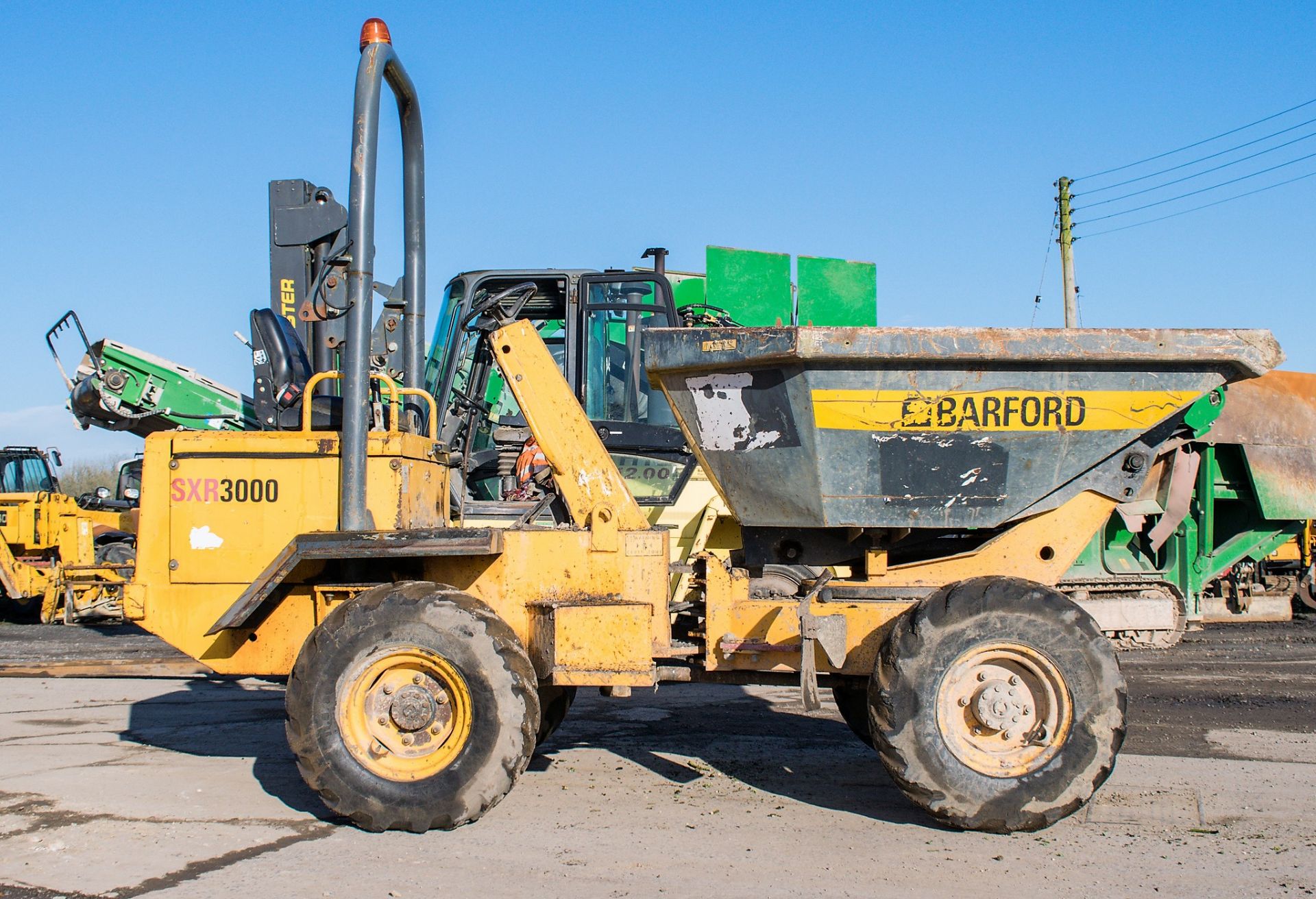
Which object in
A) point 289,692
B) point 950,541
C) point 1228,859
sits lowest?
point 1228,859

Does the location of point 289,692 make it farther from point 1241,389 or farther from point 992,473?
point 1241,389

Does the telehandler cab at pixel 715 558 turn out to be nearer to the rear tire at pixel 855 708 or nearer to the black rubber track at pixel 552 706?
the black rubber track at pixel 552 706

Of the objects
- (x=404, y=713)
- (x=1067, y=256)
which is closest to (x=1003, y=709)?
(x=404, y=713)

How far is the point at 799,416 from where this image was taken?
4.43 metres

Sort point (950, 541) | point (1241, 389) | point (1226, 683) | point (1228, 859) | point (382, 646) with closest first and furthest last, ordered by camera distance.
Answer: point (1228, 859) → point (382, 646) → point (950, 541) → point (1226, 683) → point (1241, 389)

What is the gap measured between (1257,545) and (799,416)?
7.66 metres

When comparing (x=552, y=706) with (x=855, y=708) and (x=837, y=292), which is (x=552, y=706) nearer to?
(x=855, y=708)

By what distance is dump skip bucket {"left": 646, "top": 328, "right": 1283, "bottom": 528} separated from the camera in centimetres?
426

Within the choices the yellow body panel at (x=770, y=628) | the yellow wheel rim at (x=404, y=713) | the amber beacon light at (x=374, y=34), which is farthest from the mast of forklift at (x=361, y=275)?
the yellow body panel at (x=770, y=628)

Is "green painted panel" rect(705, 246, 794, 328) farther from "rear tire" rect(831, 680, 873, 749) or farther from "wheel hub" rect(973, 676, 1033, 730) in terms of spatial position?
"wheel hub" rect(973, 676, 1033, 730)

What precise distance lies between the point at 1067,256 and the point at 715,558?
63.0 ft

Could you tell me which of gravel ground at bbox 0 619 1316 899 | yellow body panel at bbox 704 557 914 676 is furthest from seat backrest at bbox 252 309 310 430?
yellow body panel at bbox 704 557 914 676

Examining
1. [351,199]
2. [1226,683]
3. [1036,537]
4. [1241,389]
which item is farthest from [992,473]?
[1241,389]

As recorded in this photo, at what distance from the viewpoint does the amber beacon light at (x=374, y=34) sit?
470cm
